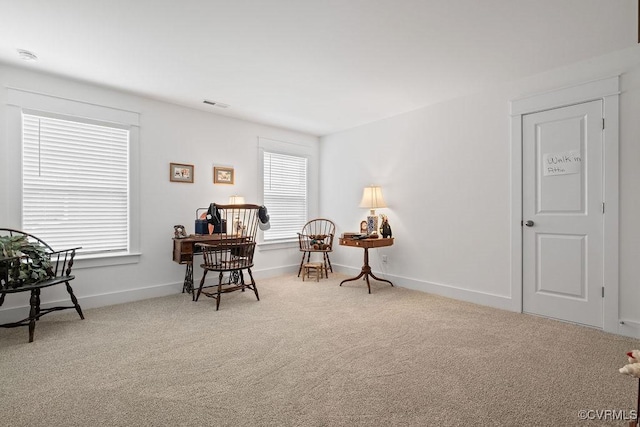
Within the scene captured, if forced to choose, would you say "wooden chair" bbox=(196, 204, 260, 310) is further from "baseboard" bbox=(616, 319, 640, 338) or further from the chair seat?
"baseboard" bbox=(616, 319, 640, 338)

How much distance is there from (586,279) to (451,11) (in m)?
2.67

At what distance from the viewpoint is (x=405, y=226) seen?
15.0 feet

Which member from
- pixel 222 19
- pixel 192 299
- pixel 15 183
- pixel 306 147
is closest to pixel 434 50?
pixel 222 19

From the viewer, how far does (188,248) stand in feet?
12.8

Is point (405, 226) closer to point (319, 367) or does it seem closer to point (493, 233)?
point (493, 233)

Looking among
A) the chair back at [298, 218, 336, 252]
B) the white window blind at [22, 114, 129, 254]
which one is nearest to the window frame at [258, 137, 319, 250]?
the chair back at [298, 218, 336, 252]

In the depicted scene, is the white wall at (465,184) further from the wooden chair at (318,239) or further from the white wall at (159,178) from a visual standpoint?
the white wall at (159,178)

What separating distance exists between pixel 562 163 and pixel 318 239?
330cm

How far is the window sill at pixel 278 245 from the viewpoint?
5.15m

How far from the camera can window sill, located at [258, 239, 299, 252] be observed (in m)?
5.15

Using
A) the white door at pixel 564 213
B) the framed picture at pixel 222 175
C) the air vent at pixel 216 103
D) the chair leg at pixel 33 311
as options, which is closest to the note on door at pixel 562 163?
the white door at pixel 564 213

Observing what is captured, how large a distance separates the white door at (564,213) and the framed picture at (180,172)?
4.07 meters

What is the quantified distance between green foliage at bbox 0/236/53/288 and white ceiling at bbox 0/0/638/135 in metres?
1.73

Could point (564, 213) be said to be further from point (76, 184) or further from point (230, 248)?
point (76, 184)
